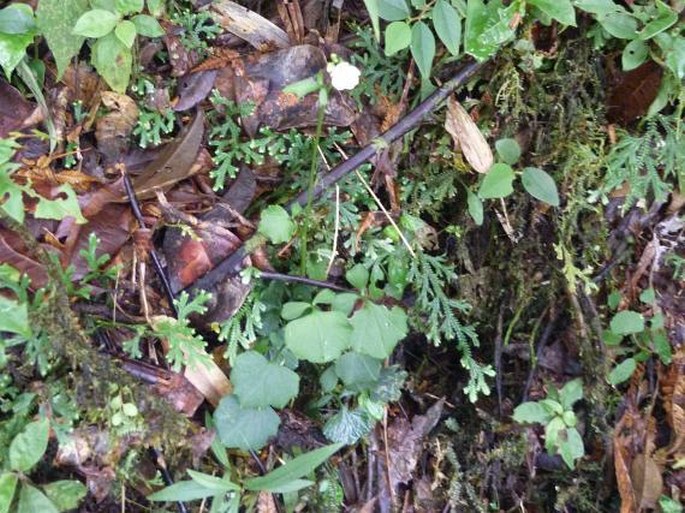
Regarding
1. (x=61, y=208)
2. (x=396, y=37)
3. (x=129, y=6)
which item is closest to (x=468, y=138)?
(x=396, y=37)

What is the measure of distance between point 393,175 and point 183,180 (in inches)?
24.3

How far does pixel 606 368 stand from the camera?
2016 mm

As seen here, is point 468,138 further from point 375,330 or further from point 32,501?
point 32,501

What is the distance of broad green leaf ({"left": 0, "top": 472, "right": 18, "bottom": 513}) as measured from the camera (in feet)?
4.93

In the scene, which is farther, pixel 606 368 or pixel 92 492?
pixel 606 368

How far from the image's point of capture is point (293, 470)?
168 centimetres

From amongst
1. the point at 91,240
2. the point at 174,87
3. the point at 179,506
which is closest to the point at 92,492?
the point at 179,506

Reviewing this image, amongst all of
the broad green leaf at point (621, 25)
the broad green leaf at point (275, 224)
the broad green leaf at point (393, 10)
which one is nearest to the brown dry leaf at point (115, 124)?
the broad green leaf at point (275, 224)

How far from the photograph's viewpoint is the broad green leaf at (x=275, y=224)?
167cm

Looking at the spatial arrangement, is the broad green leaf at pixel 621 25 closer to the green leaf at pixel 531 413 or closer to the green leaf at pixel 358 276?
the green leaf at pixel 358 276

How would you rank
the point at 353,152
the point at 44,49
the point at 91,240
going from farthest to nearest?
the point at 353,152
the point at 44,49
the point at 91,240

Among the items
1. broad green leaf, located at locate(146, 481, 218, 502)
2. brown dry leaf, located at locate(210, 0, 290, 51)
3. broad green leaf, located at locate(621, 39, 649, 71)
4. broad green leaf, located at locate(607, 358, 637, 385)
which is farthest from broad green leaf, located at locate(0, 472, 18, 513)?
broad green leaf, located at locate(621, 39, 649, 71)

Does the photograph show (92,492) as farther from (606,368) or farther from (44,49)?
(606,368)

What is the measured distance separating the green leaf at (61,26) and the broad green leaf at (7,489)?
1.00 m
